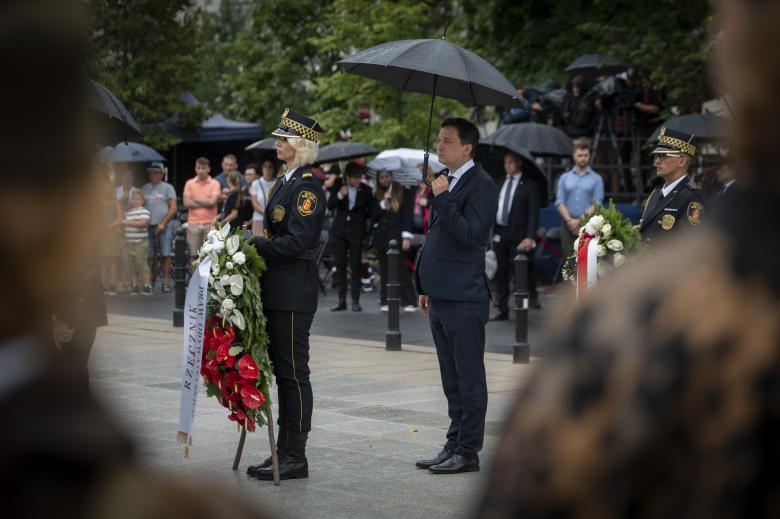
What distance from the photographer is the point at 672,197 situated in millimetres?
8703

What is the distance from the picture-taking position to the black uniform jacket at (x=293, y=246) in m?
7.34

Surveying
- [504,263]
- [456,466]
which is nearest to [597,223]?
[456,466]

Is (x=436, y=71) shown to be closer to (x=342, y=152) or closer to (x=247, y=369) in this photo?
(x=247, y=369)

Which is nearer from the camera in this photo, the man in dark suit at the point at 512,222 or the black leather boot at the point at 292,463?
the black leather boot at the point at 292,463

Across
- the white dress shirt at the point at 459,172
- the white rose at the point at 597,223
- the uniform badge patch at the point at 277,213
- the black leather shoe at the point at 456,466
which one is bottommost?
the black leather shoe at the point at 456,466

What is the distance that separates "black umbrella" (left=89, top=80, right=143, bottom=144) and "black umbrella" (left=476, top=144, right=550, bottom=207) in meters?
9.83

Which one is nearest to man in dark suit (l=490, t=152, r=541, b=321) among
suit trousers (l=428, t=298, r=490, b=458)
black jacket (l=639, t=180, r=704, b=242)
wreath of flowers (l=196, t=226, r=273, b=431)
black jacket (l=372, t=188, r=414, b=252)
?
black jacket (l=372, t=188, r=414, b=252)

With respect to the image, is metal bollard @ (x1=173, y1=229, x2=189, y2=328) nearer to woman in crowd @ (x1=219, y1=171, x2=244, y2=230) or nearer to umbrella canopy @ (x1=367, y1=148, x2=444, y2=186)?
woman in crowd @ (x1=219, y1=171, x2=244, y2=230)

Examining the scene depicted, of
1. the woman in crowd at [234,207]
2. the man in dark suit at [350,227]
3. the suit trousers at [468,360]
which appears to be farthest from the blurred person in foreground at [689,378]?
the woman in crowd at [234,207]

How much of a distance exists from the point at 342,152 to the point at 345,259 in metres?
4.76

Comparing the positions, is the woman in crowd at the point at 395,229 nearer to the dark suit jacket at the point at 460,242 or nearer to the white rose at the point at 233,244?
the dark suit jacket at the point at 460,242

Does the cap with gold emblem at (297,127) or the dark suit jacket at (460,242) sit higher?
the cap with gold emblem at (297,127)

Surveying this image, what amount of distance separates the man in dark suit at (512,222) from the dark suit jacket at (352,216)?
8.65 ft

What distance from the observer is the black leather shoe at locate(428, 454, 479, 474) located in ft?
24.8
